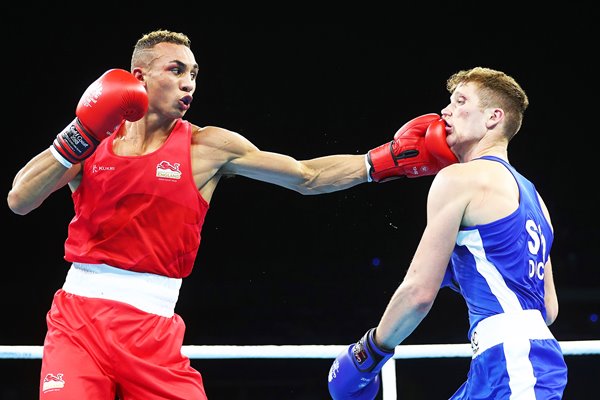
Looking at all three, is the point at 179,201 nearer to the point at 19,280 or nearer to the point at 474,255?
the point at 474,255

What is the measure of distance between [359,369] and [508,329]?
428 millimetres

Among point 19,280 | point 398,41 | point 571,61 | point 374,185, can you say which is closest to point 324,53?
point 398,41

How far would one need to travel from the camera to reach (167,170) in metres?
2.58

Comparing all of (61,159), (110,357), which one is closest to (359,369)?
(110,357)

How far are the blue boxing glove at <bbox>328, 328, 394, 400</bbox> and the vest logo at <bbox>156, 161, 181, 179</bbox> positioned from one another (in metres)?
0.79

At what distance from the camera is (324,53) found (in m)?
7.89

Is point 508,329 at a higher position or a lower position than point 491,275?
lower

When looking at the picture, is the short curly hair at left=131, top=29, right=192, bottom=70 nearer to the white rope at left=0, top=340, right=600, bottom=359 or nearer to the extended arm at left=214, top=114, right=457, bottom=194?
the extended arm at left=214, top=114, right=457, bottom=194

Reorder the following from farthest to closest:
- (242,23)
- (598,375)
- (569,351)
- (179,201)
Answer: (242,23)
(598,375)
(569,351)
(179,201)

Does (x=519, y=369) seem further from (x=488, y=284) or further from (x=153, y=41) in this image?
(x=153, y=41)

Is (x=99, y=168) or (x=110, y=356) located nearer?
(x=110, y=356)

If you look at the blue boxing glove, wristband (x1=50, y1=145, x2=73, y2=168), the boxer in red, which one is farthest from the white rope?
wristband (x1=50, y1=145, x2=73, y2=168)

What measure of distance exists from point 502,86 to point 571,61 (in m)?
6.13

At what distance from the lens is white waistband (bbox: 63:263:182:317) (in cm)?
245
